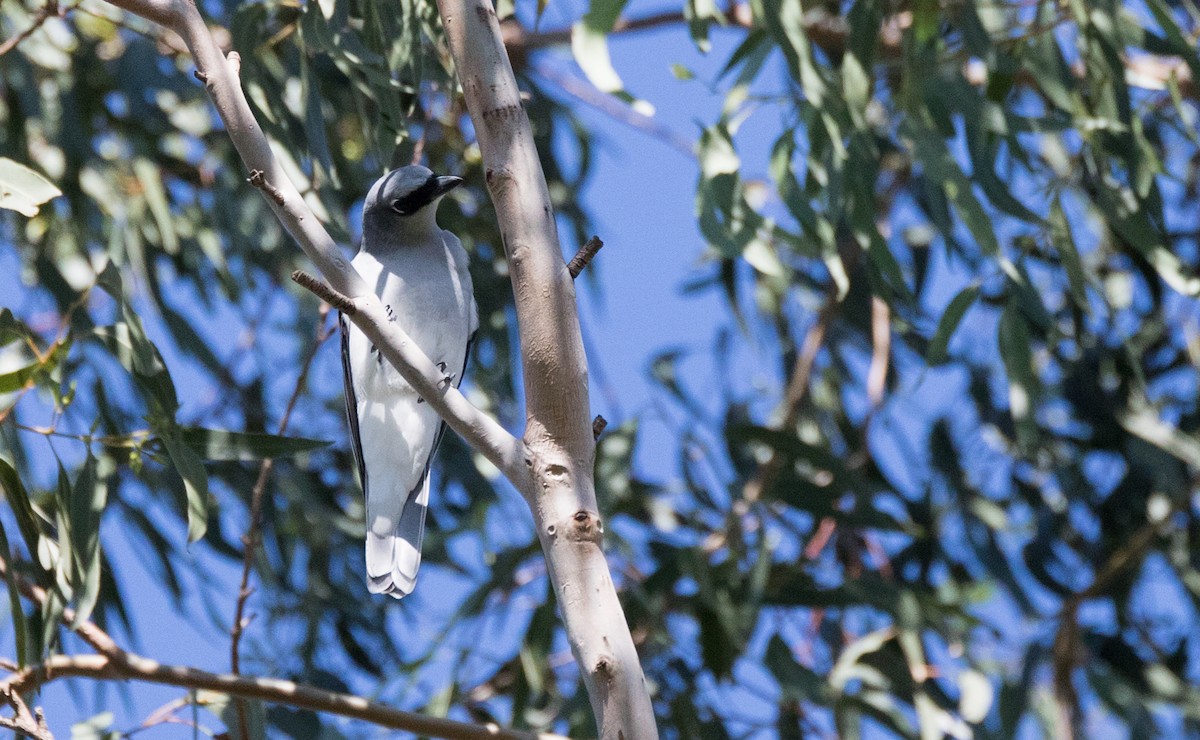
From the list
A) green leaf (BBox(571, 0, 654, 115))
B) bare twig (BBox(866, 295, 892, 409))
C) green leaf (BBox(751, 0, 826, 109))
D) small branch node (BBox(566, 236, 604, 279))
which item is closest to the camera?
small branch node (BBox(566, 236, 604, 279))

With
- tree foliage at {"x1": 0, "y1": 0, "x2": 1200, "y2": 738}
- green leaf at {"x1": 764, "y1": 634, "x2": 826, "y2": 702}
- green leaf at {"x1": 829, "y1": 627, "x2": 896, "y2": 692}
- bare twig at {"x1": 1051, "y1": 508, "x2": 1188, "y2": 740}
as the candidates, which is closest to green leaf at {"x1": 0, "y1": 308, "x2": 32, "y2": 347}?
tree foliage at {"x1": 0, "y1": 0, "x2": 1200, "y2": 738}

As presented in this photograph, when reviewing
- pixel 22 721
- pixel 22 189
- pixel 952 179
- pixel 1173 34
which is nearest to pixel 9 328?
pixel 22 189

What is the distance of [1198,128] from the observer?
368cm

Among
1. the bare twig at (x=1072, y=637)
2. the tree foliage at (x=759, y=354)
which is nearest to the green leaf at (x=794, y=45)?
the tree foliage at (x=759, y=354)

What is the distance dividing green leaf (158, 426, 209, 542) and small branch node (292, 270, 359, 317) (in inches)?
24.7

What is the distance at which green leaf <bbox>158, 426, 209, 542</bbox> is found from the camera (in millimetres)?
1965

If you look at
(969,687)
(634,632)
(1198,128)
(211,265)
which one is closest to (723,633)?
(634,632)

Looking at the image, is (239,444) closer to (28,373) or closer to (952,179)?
(28,373)

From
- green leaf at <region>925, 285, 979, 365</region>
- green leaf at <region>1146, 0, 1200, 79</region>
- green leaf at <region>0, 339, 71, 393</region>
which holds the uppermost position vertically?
green leaf at <region>1146, 0, 1200, 79</region>

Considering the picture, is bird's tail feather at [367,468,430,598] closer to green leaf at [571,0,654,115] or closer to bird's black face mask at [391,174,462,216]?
bird's black face mask at [391,174,462,216]

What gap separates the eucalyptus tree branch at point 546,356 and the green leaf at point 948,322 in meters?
1.14

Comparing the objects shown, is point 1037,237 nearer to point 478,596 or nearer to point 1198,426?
point 1198,426

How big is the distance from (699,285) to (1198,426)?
131 centimetres

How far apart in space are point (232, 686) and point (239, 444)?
340mm
